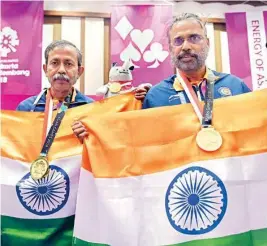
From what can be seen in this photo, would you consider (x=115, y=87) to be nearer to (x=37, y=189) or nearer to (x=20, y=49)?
(x=37, y=189)

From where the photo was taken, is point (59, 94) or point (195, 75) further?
point (59, 94)

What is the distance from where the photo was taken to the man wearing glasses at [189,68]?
4.41 feet

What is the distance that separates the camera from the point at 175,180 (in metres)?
1.05

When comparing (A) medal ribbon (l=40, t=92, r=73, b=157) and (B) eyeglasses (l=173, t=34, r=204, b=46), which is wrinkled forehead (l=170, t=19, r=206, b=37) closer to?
(B) eyeglasses (l=173, t=34, r=204, b=46)

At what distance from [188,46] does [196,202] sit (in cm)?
56

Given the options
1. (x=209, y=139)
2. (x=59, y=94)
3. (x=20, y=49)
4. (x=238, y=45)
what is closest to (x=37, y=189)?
(x=59, y=94)

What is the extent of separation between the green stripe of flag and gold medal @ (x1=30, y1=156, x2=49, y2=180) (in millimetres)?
137

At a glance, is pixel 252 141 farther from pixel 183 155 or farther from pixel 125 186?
pixel 125 186

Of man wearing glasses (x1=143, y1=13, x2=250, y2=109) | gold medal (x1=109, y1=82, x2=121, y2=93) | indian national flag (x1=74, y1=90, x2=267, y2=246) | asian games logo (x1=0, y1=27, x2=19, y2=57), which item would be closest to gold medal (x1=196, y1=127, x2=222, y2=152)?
indian national flag (x1=74, y1=90, x2=267, y2=246)

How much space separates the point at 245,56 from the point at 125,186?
2290 millimetres

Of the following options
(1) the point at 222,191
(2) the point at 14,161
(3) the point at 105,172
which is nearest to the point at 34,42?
(2) the point at 14,161

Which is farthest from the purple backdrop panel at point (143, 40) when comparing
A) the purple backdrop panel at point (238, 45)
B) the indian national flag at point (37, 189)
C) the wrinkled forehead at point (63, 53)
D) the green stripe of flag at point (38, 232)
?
the green stripe of flag at point (38, 232)

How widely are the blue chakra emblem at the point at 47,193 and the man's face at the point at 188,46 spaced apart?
1.76ft

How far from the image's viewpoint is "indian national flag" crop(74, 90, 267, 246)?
3.31 feet
